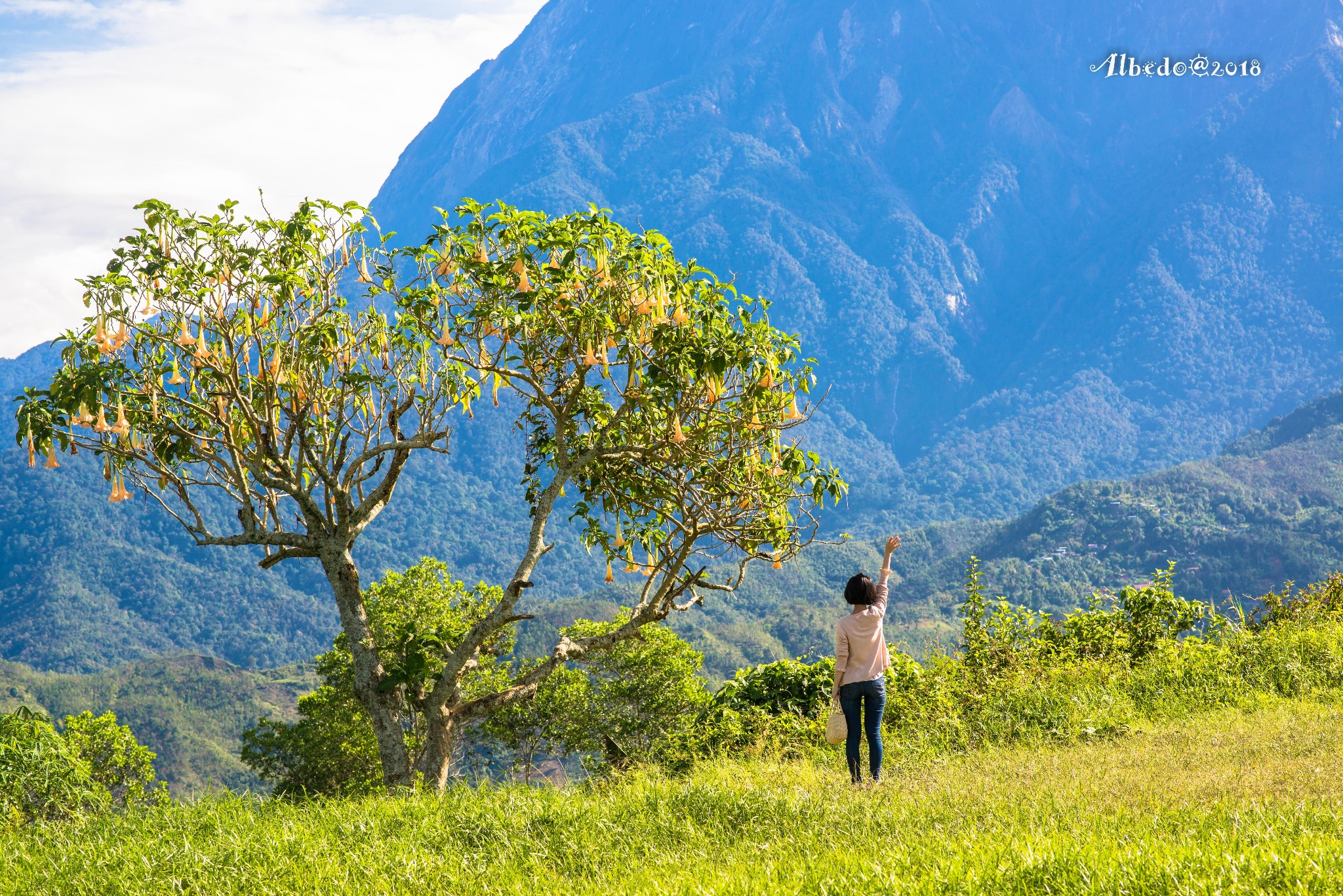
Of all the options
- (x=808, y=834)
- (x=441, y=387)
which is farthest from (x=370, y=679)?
(x=808, y=834)

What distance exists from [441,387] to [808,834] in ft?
15.4

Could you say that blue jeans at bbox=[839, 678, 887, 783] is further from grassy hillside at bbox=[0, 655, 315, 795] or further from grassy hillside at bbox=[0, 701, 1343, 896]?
grassy hillside at bbox=[0, 655, 315, 795]

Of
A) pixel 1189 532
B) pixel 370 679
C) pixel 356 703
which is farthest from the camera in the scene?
pixel 1189 532

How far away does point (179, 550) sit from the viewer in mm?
199125

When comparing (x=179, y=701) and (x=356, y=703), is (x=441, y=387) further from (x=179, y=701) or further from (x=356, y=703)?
(x=179, y=701)

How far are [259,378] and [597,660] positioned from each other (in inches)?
620

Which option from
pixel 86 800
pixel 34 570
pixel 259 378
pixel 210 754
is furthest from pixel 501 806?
pixel 34 570

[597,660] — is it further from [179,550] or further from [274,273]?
[179,550]

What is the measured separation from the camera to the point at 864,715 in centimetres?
692

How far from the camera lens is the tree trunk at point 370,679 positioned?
26.2ft

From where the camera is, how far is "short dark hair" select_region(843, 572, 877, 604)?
270 inches

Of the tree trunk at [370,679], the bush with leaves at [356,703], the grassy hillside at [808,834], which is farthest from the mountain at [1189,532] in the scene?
the tree trunk at [370,679]

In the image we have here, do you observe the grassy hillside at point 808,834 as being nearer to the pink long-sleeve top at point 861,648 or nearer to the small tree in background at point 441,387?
Result: the pink long-sleeve top at point 861,648

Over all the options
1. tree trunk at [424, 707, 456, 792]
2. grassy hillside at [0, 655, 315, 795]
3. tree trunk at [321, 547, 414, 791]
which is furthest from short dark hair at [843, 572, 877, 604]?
grassy hillside at [0, 655, 315, 795]
